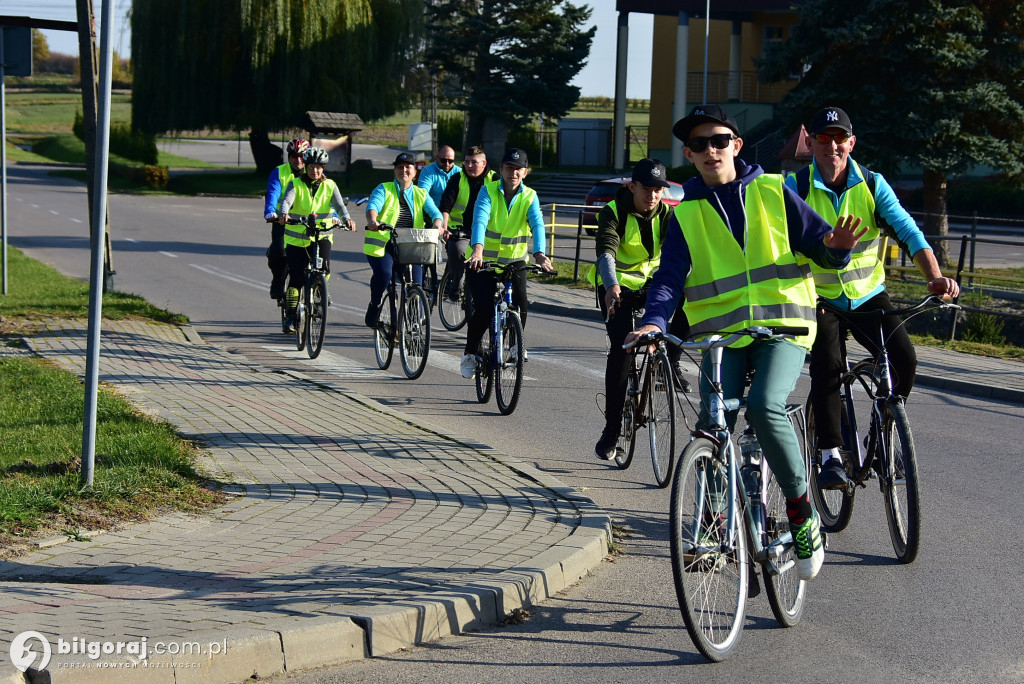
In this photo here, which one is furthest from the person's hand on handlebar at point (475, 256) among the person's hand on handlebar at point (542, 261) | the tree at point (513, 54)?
the tree at point (513, 54)

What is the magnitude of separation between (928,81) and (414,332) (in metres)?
16.5

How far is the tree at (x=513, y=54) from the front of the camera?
47.5 m

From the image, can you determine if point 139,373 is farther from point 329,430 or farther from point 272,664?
point 272,664

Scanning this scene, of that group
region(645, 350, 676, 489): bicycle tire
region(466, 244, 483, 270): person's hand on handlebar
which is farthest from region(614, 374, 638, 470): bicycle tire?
region(466, 244, 483, 270): person's hand on handlebar

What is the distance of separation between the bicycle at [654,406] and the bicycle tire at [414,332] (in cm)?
342

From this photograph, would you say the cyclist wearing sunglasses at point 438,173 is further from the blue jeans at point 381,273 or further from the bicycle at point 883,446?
the bicycle at point 883,446

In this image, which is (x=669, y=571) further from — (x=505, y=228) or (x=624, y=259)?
(x=505, y=228)

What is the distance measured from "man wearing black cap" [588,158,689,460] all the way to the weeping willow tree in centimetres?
3974

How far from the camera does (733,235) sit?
183 inches

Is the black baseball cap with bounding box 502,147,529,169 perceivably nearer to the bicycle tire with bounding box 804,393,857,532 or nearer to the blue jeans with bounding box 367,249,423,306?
the blue jeans with bounding box 367,249,423,306

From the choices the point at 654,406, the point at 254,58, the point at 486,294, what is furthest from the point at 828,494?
the point at 254,58

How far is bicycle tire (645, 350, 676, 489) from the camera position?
7.26m

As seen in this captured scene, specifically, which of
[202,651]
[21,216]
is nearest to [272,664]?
[202,651]

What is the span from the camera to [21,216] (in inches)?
1276
